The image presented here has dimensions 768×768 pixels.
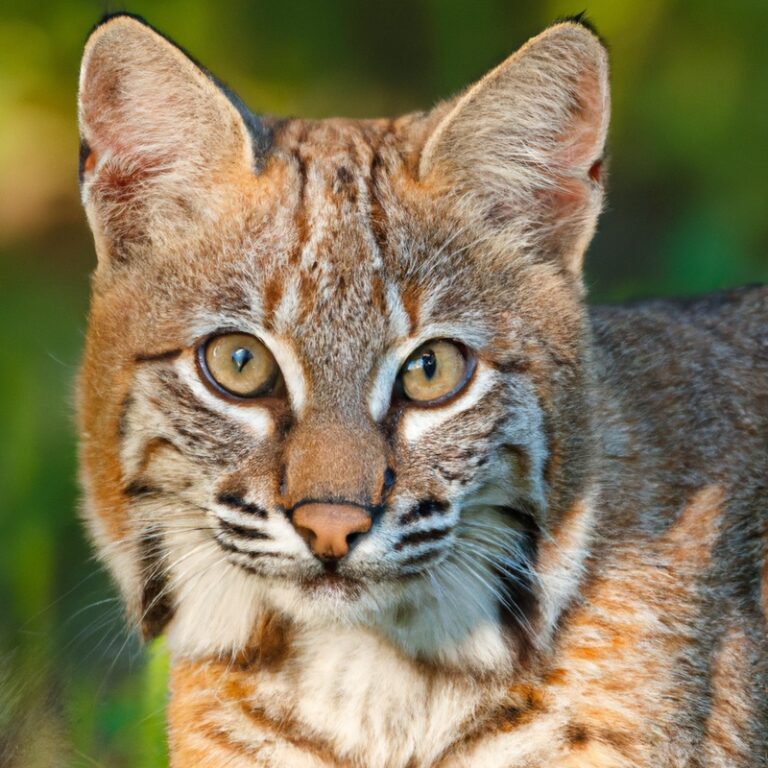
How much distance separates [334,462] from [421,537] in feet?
0.91

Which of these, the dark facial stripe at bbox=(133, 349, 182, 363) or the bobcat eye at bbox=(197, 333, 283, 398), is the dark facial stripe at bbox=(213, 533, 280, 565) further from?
the dark facial stripe at bbox=(133, 349, 182, 363)

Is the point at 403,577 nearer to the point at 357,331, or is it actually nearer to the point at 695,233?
the point at 357,331

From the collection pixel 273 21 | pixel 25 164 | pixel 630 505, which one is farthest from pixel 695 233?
pixel 630 505

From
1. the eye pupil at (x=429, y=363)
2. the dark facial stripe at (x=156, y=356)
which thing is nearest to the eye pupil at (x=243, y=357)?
the dark facial stripe at (x=156, y=356)

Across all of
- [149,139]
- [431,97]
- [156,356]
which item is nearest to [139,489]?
[156,356]

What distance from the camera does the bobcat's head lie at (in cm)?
344

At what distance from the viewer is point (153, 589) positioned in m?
3.97

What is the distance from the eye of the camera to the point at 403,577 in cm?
346

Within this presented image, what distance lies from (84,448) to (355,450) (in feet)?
3.21

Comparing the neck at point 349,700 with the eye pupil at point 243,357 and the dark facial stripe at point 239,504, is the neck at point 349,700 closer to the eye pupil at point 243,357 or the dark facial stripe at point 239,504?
the dark facial stripe at point 239,504

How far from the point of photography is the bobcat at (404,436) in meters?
3.54

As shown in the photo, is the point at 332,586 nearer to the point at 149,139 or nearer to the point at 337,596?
the point at 337,596

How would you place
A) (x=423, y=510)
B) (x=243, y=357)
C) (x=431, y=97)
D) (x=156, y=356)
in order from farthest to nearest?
(x=431, y=97), (x=156, y=356), (x=243, y=357), (x=423, y=510)

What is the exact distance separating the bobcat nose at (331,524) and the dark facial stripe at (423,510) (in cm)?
11
